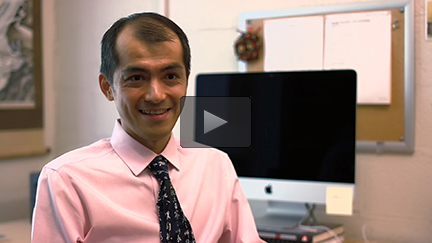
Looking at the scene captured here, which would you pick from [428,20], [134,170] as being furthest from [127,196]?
[428,20]

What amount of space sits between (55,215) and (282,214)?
4.21 ft

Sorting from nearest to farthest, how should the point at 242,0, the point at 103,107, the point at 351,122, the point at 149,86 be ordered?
the point at 149,86
the point at 351,122
the point at 242,0
the point at 103,107

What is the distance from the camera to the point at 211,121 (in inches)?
69.9

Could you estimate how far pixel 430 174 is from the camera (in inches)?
74.8

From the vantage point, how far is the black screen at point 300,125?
1788mm

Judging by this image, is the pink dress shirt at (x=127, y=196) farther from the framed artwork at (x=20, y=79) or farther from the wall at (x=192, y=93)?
the framed artwork at (x=20, y=79)

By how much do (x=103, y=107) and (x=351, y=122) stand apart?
1507 millimetres

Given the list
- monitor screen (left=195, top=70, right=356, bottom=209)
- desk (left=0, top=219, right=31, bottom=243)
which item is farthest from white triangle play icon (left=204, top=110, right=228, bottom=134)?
desk (left=0, top=219, right=31, bottom=243)

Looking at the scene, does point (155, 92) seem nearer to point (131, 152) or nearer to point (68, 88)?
point (131, 152)

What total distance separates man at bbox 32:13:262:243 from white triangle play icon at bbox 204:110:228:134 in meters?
0.47

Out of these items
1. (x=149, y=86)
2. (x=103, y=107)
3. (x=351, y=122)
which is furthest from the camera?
(x=103, y=107)

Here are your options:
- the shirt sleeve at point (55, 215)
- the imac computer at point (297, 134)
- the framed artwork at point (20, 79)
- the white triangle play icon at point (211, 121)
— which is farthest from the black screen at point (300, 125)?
the framed artwork at point (20, 79)

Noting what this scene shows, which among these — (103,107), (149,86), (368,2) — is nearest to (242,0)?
(368,2)

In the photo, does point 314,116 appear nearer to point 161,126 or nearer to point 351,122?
point 351,122
